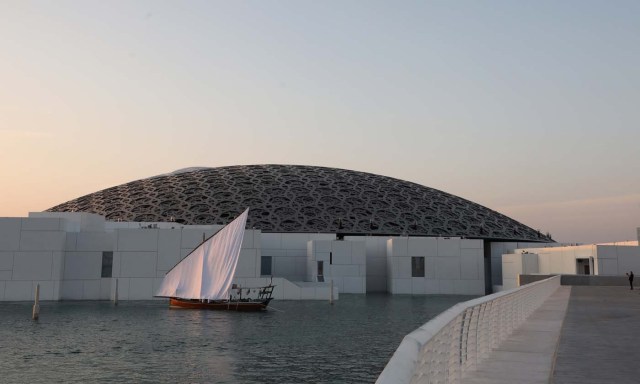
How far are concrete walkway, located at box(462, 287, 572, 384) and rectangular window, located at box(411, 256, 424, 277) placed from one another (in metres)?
45.8

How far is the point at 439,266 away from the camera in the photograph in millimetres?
64062

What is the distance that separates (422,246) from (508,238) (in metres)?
30.8

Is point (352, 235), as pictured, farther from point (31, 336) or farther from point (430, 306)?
point (31, 336)

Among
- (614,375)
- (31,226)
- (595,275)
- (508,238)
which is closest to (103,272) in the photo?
(31,226)

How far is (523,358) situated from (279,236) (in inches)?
2292

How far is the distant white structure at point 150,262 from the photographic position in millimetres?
51344

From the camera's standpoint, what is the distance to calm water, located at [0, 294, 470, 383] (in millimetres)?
20312

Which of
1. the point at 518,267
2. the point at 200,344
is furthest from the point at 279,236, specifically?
the point at 200,344

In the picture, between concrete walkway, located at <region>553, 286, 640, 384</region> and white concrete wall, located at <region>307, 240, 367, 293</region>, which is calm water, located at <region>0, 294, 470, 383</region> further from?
white concrete wall, located at <region>307, 240, 367, 293</region>

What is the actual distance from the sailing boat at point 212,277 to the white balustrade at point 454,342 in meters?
31.1

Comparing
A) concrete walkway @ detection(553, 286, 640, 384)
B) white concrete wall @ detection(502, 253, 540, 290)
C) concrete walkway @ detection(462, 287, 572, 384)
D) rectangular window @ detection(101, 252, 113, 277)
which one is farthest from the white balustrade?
white concrete wall @ detection(502, 253, 540, 290)

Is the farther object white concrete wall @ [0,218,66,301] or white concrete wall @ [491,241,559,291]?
white concrete wall @ [491,241,559,291]

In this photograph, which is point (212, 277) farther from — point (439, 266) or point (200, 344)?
point (439, 266)

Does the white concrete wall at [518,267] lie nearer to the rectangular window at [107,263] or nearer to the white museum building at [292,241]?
the white museum building at [292,241]
